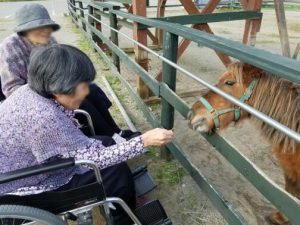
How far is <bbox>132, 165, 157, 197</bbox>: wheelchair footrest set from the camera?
240cm

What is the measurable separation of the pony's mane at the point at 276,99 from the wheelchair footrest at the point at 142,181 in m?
0.99

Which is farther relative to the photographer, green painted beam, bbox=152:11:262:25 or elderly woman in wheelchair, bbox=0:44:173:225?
green painted beam, bbox=152:11:262:25

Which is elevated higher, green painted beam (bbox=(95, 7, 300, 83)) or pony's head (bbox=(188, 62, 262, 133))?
green painted beam (bbox=(95, 7, 300, 83))

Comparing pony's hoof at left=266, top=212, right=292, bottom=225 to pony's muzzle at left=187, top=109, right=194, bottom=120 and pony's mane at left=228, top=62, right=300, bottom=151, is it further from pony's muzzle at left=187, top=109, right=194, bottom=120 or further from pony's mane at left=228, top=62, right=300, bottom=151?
pony's muzzle at left=187, top=109, right=194, bottom=120

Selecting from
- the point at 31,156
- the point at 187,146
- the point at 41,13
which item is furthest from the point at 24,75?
the point at 187,146

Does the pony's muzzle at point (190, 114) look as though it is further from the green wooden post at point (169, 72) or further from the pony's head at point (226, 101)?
the green wooden post at point (169, 72)

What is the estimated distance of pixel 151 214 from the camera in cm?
214

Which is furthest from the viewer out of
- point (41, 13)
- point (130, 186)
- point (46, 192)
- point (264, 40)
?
point (264, 40)

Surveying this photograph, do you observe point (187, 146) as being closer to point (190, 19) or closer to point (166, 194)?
point (166, 194)

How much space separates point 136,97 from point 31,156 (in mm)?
1997

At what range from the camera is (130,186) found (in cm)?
200

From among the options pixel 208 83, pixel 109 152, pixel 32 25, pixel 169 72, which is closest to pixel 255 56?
pixel 208 83

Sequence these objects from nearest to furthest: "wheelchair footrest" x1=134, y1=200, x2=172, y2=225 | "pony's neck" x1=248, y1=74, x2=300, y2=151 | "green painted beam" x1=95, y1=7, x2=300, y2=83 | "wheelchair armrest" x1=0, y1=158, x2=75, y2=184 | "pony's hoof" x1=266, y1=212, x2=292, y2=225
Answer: "green painted beam" x1=95, y1=7, x2=300, y2=83 → "wheelchair armrest" x1=0, y1=158, x2=75, y2=184 → "pony's neck" x1=248, y1=74, x2=300, y2=151 → "wheelchair footrest" x1=134, y1=200, x2=172, y2=225 → "pony's hoof" x1=266, y1=212, x2=292, y2=225

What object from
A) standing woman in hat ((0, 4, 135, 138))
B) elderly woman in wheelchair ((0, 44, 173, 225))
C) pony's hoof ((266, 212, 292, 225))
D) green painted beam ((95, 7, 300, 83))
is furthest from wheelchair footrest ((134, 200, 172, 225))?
standing woman in hat ((0, 4, 135, 138))
